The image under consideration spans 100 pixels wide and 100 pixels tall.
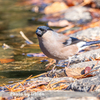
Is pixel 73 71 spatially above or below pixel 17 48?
below

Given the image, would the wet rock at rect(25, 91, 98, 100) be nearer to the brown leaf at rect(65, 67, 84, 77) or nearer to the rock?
the brown leaf at rect(65, 67, 84, 77)

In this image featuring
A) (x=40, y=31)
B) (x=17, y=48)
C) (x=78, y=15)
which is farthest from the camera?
(x=78, y=15)

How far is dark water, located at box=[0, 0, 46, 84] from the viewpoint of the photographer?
12.4 feet

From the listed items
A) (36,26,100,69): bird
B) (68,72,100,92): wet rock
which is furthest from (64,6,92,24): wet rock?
(68,72,100,92): wet rock

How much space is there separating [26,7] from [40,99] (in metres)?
9.67

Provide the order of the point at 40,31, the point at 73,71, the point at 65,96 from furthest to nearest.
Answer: the point at 40,31, the point at 73,71, the point at 65,96

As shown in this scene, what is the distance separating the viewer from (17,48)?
532cm

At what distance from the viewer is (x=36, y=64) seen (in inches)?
167

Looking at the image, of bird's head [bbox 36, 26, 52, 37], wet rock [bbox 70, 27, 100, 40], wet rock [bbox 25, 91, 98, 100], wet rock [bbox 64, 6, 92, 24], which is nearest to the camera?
wet rock [bbox 25, 91, 98, 100]

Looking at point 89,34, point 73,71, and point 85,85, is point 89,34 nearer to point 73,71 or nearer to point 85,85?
point 73,71

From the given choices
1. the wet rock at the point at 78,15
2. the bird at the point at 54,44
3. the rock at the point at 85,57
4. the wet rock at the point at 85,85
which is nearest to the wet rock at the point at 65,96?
the wet rock at the point at 85,85

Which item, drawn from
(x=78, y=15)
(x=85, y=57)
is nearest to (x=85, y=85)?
(x=85, y=57)

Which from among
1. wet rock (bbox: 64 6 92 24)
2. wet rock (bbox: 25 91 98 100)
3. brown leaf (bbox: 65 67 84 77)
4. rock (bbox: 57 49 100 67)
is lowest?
wet rock (bbox: 25 91 98 100)

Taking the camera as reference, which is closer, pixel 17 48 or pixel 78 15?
pixel 17 48
